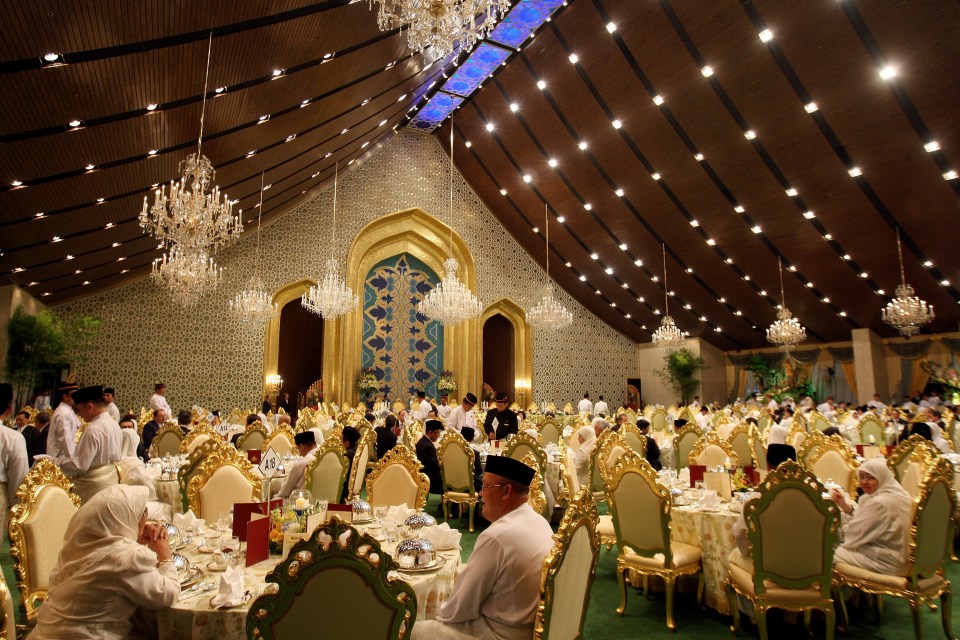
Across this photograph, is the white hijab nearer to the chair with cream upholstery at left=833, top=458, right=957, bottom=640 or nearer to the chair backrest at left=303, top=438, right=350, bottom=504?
the chair backrest at left=303, top=438, right=350, bottom=504

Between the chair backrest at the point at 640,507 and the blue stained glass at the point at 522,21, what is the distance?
9309 mm

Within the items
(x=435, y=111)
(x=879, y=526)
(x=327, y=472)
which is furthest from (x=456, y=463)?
(x=435, y=111)

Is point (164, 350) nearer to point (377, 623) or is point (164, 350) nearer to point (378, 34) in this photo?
point (378, 34)

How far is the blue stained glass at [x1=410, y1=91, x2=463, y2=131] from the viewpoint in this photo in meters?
14.6

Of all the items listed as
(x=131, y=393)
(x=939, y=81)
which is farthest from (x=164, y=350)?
(x=939, y=81)

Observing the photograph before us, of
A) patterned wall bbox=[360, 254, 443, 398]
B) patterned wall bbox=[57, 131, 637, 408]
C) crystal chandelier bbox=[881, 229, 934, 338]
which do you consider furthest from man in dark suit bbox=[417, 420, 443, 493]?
crystal chandelier bbox=[881, 229, 934, 338]

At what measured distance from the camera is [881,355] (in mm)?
17094

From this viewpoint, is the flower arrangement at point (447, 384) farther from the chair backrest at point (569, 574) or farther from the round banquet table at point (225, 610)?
the chair backrest at point (569, 574)

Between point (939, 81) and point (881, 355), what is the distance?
11.1 metres

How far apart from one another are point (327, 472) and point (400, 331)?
478 inches

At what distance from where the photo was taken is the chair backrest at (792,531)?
10.3ft

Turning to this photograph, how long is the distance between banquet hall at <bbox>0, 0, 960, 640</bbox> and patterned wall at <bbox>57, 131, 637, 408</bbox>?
74 millimetres

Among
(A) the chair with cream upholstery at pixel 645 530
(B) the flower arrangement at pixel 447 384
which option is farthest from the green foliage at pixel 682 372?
(A) the chair with cream upholstery at pixel 645 530

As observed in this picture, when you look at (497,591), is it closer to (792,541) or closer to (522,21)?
(792,541)
